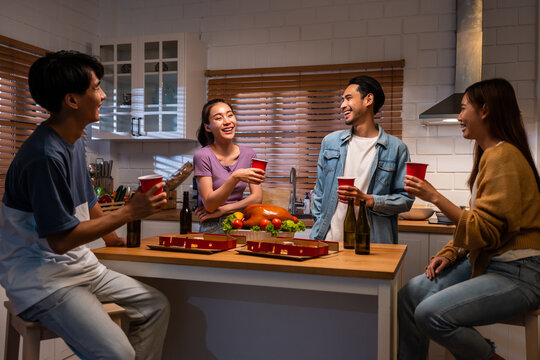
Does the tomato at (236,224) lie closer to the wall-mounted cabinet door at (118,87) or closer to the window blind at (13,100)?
the window blind at (13,100)

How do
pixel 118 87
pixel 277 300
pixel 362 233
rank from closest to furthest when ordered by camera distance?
pixel 362 233 < pixel 277 300 < pixel 118 87

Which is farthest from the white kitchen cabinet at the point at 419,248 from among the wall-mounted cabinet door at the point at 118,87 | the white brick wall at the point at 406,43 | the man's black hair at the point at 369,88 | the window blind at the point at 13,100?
the window blind at the point at 13,100

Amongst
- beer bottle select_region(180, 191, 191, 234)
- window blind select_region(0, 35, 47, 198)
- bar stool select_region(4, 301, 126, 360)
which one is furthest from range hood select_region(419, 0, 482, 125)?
window blind select_region(0, 35, 47, 198)

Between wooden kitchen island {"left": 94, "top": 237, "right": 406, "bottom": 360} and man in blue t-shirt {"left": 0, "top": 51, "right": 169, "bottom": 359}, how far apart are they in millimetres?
340

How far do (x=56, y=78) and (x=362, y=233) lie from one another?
136 cm

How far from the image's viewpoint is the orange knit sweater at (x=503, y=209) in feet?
5.82

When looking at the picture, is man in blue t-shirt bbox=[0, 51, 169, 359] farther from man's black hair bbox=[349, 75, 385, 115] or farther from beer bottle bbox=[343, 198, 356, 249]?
man's black hair bbox=[349, 75, 385, 115]

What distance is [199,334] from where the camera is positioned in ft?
7.75

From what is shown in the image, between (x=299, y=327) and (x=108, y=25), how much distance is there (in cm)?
393

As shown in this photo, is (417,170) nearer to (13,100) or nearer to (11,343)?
(11,343)

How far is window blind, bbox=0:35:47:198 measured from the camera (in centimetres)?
385

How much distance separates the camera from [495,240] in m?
1.80

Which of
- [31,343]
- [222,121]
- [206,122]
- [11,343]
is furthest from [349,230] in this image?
[11,343]

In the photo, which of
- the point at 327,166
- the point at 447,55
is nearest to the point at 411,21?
the point at 447,55
